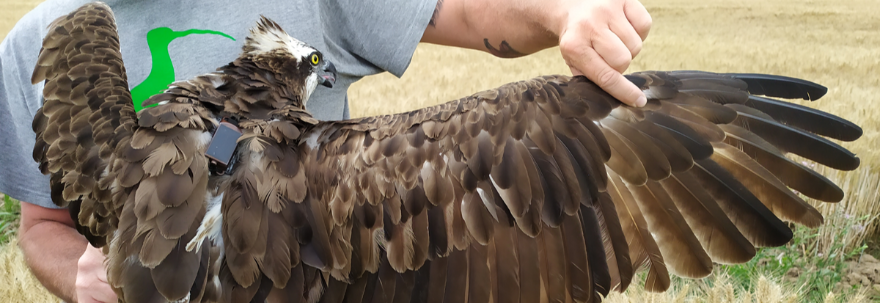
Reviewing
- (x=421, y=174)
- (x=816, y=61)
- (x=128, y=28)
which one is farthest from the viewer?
(x=816, y=61)

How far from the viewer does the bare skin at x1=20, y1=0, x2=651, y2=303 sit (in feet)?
5.99

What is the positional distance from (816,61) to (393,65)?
7753mm

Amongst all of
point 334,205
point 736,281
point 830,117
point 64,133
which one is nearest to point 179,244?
point 334,205

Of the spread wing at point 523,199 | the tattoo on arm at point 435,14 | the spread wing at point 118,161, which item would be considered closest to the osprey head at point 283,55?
the spread wing at point 118,161

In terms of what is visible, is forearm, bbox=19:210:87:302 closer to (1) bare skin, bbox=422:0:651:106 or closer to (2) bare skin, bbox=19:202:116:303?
(2) bare skin, bbox=19:202:116:303

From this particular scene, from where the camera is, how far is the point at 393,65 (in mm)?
2982

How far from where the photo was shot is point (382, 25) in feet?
9.43

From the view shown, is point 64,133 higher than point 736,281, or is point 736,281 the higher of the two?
point 64,133

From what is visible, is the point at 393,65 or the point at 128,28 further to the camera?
the point at 393,65

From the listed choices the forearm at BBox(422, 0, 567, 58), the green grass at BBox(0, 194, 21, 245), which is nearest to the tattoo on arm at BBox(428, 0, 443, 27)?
the forearm at BBox(422, 0, 567, 58)

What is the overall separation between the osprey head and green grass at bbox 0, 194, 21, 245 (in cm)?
463

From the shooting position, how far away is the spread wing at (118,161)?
1.79 metres

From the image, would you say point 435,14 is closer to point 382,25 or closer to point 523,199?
point 382,25

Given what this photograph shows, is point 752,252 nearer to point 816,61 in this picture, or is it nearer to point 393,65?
point 393,65
